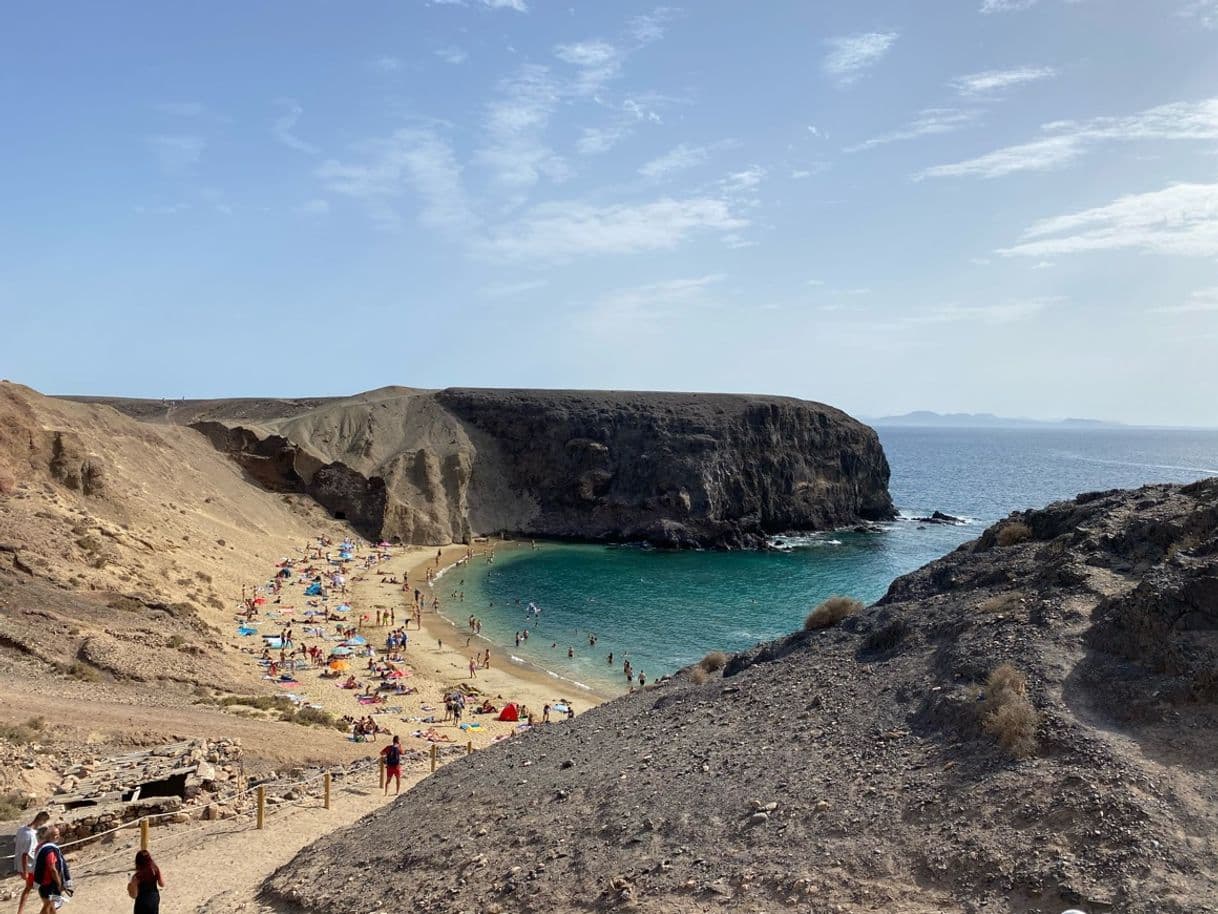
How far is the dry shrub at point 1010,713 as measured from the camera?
10.1 m

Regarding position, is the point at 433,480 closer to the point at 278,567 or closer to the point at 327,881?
the point at 278,567

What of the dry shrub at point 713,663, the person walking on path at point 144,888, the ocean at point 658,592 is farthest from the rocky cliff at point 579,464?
the person walking on path at point 144,888

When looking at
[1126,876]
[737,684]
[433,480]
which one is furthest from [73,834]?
[433,480]

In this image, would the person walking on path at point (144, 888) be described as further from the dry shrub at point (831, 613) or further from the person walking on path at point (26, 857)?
the dry shrub at point (831, 613)

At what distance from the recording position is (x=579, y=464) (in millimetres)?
81438

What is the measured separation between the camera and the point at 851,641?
15.7 metres

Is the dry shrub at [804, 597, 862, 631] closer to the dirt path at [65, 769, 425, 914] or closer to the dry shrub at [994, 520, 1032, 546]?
the dry shrub at [994, 520, 1032, 546]

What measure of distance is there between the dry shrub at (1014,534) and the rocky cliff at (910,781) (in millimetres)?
1723

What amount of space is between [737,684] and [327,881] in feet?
25.2

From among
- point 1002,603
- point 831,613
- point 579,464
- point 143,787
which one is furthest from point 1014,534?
point 579,464

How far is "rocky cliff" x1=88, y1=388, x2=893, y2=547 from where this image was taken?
74000mm

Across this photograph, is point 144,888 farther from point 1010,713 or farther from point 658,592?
point 658,592

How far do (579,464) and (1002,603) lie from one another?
68.3 meters

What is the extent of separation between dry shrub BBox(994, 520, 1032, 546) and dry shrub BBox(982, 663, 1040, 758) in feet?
23.1
